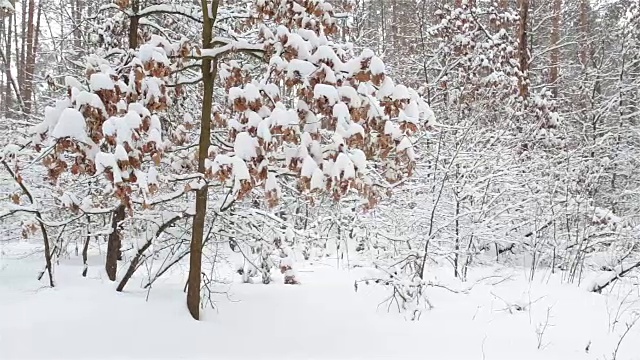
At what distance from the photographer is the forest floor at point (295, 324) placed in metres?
4.07

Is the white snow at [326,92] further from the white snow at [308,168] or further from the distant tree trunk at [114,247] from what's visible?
the distant tree trunk at [114,247]

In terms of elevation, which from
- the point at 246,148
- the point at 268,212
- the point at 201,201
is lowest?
the point at 268,212

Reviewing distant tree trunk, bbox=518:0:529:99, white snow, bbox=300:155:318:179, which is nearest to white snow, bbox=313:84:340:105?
white snow, bbox=300:155:318:179

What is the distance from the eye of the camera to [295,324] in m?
4.73

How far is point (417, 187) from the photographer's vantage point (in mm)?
7770

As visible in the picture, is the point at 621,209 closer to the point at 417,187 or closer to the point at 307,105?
the point at 417,187

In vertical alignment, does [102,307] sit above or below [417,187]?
below

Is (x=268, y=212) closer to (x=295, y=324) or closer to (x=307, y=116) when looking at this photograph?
(x=295, y=324)

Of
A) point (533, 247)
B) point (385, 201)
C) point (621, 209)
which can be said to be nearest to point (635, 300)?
point (533, 247)

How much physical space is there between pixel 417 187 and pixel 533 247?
1.99 m

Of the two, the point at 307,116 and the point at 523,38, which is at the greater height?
the point at 523,38

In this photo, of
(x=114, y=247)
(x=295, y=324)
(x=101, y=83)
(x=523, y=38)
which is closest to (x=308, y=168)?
(x=101, y=83)

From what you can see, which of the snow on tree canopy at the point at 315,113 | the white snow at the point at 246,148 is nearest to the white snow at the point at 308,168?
the snow on tree canopy at the point at 315,113

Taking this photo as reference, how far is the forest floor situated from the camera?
4.07m
